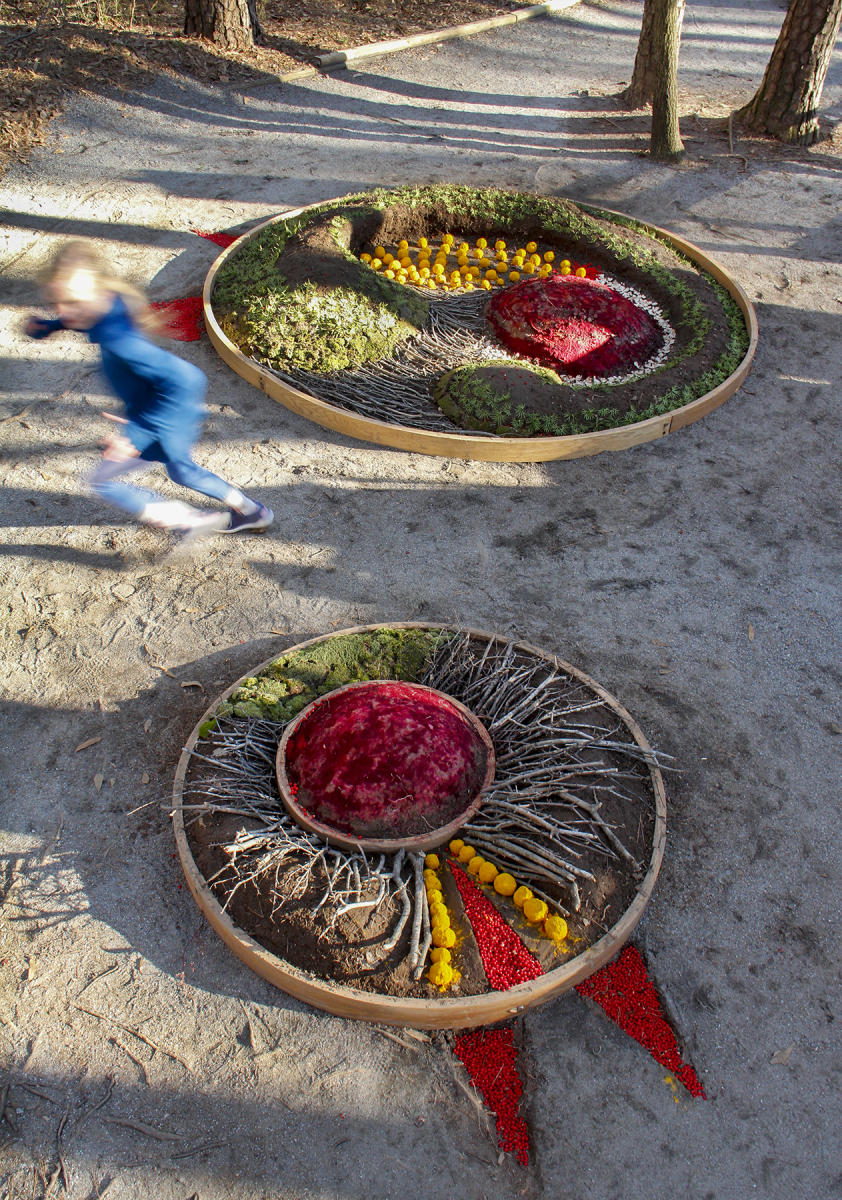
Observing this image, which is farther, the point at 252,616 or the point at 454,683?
the point at 252,616

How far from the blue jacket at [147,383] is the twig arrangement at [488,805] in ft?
4.80

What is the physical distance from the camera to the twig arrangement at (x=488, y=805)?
9.95ft

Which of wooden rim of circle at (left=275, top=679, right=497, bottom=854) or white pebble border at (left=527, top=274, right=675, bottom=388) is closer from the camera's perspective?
wooden rim of circle at (left=275, top=679, right=497, bottom=854)

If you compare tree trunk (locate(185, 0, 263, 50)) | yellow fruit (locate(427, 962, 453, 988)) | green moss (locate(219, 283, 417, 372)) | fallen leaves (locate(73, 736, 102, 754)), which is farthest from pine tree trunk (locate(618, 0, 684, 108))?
yellow fruit (locate(427, 962, 453, 988))

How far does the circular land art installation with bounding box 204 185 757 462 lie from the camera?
5.64 metres

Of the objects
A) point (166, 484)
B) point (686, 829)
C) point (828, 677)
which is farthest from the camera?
point (166, 484)

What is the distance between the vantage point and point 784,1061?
2.90m

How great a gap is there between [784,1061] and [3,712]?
3.49 m

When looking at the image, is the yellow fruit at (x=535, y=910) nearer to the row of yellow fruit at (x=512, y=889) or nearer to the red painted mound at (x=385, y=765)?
the row of yellow fruit at (x=512, y=889)

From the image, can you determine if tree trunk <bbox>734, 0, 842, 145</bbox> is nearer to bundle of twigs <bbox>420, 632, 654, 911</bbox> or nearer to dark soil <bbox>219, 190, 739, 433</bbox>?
dark soil <bbox>219, 190, 739, 433</bbox>

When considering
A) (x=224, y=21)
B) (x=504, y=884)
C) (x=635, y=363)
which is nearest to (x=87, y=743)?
(x=504, y=884)

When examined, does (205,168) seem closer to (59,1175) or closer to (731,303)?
(731,303)

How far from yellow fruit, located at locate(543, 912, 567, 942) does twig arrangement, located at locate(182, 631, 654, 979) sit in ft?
0.26

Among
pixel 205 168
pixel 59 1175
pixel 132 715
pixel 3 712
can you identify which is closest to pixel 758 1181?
pixel 59 1175
